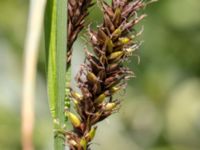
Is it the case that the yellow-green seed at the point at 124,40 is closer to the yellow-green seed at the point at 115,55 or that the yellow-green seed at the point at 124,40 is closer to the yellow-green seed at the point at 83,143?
the yellow-green seed at the point at 115,55

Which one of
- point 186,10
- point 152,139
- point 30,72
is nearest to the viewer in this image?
point 30,72

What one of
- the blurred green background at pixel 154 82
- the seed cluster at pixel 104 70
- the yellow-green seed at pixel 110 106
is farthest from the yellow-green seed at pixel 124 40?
the blurred green background at pixel 154 82

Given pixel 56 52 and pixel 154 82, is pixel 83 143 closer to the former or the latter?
pixel 56 52

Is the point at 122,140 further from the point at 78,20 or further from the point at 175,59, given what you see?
the point at 78,20

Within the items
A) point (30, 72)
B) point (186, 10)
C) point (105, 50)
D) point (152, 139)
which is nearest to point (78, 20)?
point (105, 50)

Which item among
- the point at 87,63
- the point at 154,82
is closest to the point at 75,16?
the point at 87,63

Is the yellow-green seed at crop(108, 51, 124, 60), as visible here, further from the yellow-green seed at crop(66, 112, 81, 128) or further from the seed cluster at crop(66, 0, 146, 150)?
the yellow-green seed at crop(66, 112, 81, 128)

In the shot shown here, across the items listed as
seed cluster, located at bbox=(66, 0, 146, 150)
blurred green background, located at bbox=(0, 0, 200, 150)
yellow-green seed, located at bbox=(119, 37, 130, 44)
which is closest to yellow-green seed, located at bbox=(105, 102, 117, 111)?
seed cluster, located at bbox=(66, 0, 146, 150)
